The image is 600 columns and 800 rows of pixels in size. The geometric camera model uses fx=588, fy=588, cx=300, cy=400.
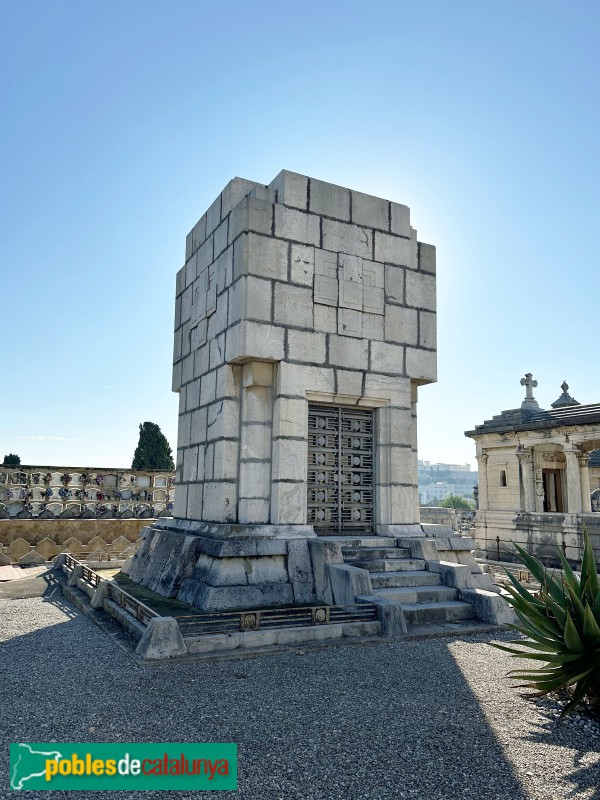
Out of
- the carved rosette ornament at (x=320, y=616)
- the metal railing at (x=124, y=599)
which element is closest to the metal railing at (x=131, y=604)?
the metal railing at (x=124, y=599)

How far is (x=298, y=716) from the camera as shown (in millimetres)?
4809

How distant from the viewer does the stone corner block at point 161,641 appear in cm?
627

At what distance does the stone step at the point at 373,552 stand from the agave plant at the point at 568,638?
144 inches

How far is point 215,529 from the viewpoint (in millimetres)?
9344

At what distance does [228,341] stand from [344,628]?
16.6 feet

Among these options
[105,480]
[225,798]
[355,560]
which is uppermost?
[105,480]

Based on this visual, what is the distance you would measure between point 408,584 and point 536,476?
13.6 metres

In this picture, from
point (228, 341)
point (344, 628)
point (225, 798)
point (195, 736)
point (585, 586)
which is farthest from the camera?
point (228, 341)

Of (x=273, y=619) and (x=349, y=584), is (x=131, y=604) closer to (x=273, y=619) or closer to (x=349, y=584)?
(x=273, y=619)

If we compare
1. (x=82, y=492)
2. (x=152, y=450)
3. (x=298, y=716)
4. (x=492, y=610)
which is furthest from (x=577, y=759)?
(x=152, y=450)

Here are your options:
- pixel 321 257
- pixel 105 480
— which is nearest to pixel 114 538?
pixel 105 480

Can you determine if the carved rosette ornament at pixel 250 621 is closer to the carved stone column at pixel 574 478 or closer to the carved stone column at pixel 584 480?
the carved stone column at pixel 574 478

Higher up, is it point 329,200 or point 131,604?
point 329,200

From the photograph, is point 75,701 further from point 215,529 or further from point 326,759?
point 215,529
